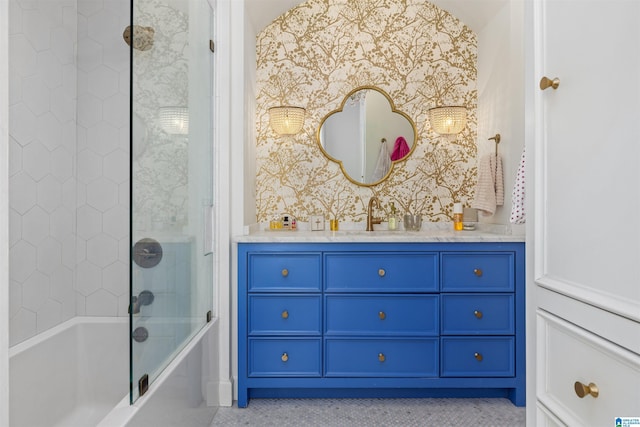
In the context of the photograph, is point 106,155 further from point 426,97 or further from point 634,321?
point 634,321

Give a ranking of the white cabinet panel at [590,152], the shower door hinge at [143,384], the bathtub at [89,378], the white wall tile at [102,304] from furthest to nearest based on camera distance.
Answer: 1. the white wall tile at [102,304]
2. the bathtub at [89,378]
3. the shower door hinge at [143,384]
4. the white cabinet panel at [590,152]

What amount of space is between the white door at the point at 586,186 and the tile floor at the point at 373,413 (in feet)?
4.41

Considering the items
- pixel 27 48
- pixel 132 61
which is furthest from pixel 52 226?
pixel 132 61

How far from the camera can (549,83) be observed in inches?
33.9

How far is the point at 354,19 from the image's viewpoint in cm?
293

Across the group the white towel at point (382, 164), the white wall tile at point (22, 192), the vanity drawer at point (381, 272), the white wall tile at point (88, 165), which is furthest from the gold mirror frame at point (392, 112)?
the white wall tile at point (22, 192)

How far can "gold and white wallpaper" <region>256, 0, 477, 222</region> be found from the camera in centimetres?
292

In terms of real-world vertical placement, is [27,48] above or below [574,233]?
above

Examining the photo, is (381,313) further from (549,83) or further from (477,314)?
(549,83)

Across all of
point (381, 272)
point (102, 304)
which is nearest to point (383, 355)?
point (381, 272)

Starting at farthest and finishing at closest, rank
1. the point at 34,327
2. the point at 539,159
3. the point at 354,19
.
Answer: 1. the point at 354,19
2. the point at 34,327
3. the point at 539,159

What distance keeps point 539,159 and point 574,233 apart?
0.66 feet

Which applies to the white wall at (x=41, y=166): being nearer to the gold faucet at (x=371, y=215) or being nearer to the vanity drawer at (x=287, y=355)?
the vanity drawer at (x=287, y=355)

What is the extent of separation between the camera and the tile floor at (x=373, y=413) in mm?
2082
